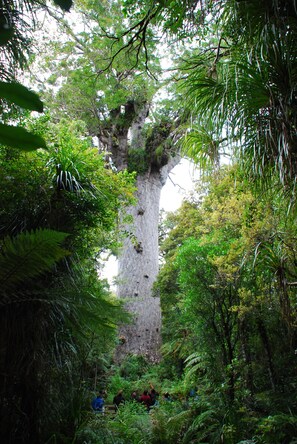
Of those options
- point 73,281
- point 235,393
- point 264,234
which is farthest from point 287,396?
point 73,281

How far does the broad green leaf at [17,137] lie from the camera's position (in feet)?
0.99

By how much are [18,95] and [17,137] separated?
0.04 m

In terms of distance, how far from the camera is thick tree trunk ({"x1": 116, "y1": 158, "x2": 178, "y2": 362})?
32.1ft

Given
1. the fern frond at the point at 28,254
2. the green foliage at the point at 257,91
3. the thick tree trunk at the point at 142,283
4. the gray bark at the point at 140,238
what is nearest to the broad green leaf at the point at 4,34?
the fern frond at the point at 28,254

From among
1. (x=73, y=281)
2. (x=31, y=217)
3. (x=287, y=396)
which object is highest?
(x=31, y=217)

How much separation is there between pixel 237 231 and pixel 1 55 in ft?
14.9

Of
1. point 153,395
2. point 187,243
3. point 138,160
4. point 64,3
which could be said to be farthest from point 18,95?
point 138,160

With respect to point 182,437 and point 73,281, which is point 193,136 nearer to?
point 73,281

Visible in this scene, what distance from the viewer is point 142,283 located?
1032 cm

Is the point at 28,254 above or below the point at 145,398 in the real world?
above

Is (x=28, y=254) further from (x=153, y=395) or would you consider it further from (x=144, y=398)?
(x=153, y=395)

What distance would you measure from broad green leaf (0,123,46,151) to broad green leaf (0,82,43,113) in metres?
0.03

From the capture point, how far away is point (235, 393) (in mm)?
5605

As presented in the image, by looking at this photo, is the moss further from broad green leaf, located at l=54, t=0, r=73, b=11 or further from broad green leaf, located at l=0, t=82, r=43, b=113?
broad green leaf, located at l=0, t=82, r=43, b=113
